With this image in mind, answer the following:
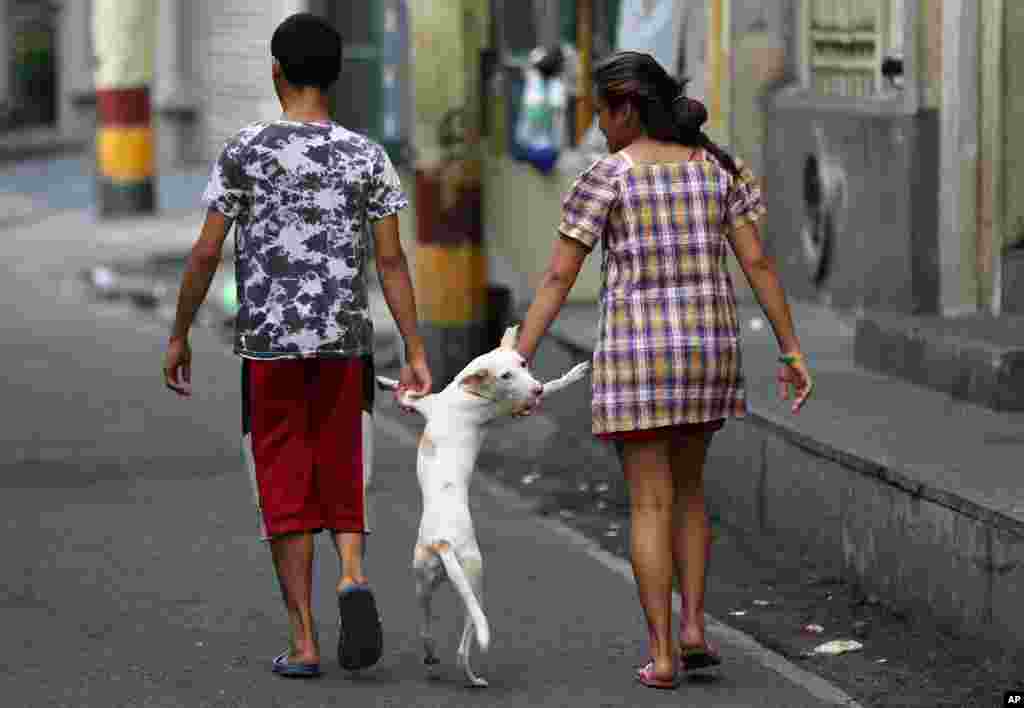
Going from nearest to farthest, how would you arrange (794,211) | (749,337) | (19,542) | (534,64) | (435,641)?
(435,641) < (19,542) < (749,337) < (794,211) < (534,64)

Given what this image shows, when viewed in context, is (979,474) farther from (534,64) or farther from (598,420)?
(534,64)

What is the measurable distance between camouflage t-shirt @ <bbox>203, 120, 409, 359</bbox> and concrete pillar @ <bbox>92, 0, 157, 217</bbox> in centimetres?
2014

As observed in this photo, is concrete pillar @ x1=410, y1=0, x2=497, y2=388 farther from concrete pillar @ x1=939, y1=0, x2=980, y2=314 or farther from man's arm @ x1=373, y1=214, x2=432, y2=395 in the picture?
man's arm @ x1=373, y1=214, x2=432, y2=395

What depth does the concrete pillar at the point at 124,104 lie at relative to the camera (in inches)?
1059

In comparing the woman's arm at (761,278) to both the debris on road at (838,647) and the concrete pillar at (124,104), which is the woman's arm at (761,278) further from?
the concrete pillar at (124,104)

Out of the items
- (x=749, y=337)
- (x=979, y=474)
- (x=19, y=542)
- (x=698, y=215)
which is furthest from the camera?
(x=749, y=337)

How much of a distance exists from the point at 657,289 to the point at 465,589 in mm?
909

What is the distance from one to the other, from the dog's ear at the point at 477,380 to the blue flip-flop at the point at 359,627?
581mm

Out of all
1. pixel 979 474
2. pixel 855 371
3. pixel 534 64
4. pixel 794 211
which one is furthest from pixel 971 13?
pixel 534 64

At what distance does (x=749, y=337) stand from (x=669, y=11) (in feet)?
9.60

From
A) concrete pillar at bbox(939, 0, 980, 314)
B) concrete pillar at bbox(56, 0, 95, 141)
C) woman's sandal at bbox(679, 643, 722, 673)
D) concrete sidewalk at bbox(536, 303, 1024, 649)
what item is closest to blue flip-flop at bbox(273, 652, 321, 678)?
woman's sandal at bbox(679, 643, 722, 673)

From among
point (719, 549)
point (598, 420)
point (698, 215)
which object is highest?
point (698, 215)

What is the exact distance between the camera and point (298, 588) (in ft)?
23.2

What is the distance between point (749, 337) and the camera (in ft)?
40.8
